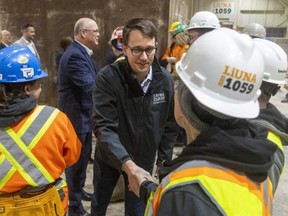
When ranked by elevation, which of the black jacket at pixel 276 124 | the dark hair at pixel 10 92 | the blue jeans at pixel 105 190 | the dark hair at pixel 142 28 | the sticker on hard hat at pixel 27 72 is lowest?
the blue jeans at pixel 105 190

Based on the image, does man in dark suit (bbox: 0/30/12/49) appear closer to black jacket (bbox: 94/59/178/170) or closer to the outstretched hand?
black jacket (bbox: 94/59/178/170)

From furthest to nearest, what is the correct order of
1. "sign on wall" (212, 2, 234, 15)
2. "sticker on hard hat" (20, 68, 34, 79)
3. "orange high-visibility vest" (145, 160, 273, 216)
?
"sign on wall" (212, 2, 234, 15) → "sticker on hard hat" (20, 68, 34, 79) → "orange high-visibility vest" (145, 160, 273, 216)

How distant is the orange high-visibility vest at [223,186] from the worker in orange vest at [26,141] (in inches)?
43.5

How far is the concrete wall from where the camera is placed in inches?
240

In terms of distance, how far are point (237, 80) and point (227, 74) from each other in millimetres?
41

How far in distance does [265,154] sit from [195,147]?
0.24m

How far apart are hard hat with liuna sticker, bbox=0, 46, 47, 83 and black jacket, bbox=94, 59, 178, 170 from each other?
536mm

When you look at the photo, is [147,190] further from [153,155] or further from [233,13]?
[233,13]

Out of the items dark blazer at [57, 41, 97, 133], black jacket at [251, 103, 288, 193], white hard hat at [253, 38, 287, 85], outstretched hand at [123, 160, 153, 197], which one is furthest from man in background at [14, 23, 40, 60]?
black jacket at [251, 103, 288, 193]

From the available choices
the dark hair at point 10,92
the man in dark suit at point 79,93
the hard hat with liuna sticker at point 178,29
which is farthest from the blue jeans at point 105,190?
the hard hat with liuna sticker at point 178,29

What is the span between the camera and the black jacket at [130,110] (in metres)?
2.43

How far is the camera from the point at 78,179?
3.57 metres

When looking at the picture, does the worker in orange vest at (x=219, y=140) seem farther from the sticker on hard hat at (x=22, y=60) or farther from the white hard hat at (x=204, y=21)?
the white hard hat at (x=204, y=21)

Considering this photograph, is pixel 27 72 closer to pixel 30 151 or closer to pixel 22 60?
pixel 22 60
